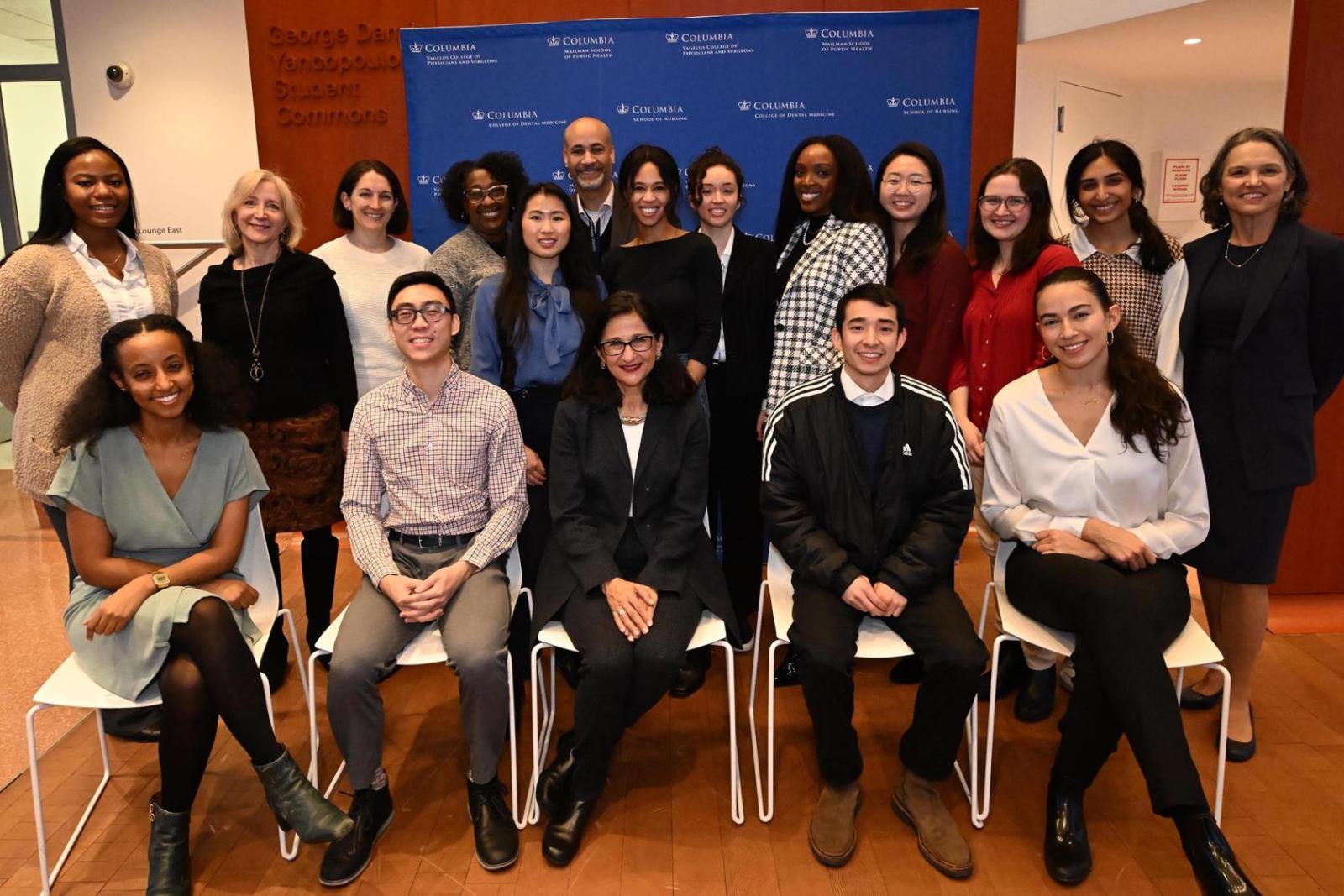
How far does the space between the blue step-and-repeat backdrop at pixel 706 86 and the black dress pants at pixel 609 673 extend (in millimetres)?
2530

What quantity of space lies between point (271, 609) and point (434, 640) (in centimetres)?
51

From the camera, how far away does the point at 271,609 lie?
2527 millimetres

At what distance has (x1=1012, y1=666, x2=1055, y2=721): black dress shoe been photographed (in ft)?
9.62

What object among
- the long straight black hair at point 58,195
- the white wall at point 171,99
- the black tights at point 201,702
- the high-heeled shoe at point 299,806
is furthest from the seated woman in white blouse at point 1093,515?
the white wall at point 171,99

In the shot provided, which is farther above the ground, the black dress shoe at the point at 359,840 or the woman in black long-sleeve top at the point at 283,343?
the woman in black long-sleeve top at the point at 283,343

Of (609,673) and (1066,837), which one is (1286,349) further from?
(609,673)

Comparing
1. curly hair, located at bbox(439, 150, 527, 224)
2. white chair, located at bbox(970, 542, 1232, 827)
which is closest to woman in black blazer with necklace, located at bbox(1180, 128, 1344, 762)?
white chair, located at bbox(970, 542, 1232, 827)

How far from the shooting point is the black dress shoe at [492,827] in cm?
227

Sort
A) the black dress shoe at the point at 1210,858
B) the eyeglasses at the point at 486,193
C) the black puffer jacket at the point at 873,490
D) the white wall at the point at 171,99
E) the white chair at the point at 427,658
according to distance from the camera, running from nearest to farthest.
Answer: the black dress shoe at the point at 1210,858
the white chair at the point at 427,658
the black puffer jacket at the point at 873,490
the eyeglasses at the point at 486,193
the white wall at the point at 171,99

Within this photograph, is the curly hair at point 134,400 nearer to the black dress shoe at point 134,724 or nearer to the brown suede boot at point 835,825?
the black dress shoe at point 134,724

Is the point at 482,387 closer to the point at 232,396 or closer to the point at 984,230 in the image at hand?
the point at 232,396

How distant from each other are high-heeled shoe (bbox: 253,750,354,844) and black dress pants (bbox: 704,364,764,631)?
1528 mm

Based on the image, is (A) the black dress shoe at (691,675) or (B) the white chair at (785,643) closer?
(B) the white chair at (785,643)

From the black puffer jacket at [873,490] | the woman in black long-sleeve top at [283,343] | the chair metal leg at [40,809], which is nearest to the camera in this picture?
the chair metal leg at [40,809]
